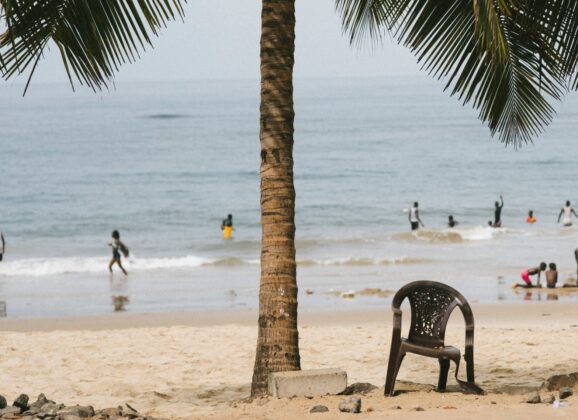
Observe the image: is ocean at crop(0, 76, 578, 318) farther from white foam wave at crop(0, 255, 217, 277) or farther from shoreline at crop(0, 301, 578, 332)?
shoreline at crop(0, 301, 578, 332)

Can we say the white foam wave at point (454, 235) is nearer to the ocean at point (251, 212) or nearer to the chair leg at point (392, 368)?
the ocean at point (251, 212)

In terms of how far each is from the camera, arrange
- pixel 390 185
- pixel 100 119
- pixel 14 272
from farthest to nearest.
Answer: pixel 100 119
pixel 390 185
pixel 14 272

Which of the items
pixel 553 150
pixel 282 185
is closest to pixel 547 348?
pixel 282 185

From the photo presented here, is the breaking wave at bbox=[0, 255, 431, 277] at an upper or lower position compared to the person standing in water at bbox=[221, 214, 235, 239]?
lower

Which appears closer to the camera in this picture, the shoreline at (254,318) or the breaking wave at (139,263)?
the shoreline at (254,318)

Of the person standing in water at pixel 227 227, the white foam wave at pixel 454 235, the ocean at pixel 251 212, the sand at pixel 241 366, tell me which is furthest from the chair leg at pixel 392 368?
the person standing in water at pixel 227 227

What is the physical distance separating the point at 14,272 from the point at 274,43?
20101 millimetres

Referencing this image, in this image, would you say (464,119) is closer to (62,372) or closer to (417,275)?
(417,275)

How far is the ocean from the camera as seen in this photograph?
23203 mm

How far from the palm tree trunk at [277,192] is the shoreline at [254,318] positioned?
8319 millimetres

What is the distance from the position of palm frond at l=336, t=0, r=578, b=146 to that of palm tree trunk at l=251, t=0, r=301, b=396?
112 cm

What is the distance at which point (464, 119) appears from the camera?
107m

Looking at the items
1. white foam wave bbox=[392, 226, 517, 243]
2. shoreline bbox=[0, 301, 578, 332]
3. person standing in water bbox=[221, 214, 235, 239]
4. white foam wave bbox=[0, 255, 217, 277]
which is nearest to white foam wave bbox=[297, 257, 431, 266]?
white foam wave bbox=[0, 255, 217, 277]

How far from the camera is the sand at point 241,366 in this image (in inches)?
310
